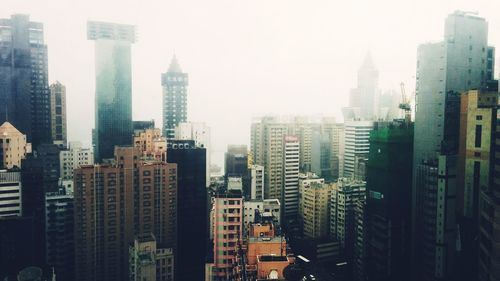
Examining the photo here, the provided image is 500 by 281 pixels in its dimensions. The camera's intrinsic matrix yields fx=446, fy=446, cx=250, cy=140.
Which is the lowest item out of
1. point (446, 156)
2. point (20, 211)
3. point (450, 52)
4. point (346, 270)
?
point (346, 270)

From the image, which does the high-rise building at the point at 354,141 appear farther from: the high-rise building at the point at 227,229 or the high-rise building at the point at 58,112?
the high-rise building at the point at 58,112

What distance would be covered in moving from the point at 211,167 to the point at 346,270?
385 inches

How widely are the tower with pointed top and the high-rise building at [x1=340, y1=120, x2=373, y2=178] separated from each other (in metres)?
11.1

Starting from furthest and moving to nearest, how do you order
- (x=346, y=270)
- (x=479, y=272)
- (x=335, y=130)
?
(x=335, y=130) < (x=346, y=270) < (x=479, y=272)

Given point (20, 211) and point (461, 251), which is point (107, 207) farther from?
point (461, 251)

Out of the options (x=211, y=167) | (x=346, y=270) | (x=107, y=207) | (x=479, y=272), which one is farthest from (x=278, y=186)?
(x=479, y=272)

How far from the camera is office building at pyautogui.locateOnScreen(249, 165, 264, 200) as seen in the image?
2064 centimetres

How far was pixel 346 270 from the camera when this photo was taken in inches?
623

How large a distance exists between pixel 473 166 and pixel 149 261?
841 centimetres

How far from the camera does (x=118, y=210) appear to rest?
14.6m

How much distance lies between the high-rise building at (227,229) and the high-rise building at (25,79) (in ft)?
47.9

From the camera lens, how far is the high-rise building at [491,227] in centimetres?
751

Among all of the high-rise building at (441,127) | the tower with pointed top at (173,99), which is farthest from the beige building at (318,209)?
the tower with pointed top at (173,99)

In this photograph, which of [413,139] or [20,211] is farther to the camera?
[20,211]
